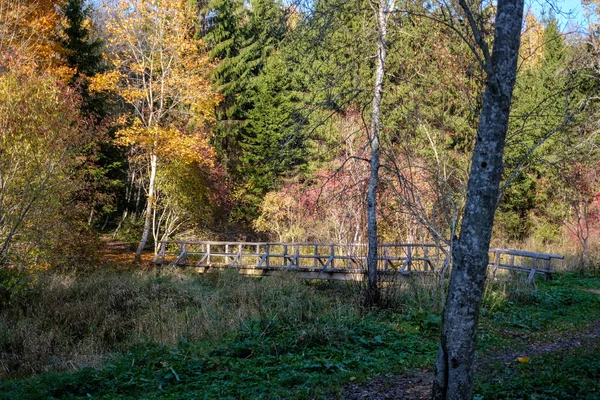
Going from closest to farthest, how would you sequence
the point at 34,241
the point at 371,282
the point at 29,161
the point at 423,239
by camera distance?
the point at 371,282, the point at 29,161, the point at 34,241, the point at 423,239

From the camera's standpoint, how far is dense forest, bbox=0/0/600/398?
5512mm

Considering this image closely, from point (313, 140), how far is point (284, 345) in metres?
5.41

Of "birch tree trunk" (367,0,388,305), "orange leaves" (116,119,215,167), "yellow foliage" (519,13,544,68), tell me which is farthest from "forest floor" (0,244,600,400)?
"orange leaves" (116,119,215,167)

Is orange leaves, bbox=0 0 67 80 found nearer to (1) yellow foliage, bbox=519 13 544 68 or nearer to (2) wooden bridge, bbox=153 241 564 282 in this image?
(2) wooden bridge, bbox=153 241 564 282

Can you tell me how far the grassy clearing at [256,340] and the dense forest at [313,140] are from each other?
0.18 m

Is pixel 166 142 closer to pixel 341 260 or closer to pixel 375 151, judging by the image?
pixel 341 260

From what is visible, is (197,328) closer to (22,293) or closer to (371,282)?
(371,282)

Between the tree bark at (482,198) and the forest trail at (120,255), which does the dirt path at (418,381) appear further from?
the forest trail at (120,255)

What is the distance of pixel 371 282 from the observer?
8875 mm

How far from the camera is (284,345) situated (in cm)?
645

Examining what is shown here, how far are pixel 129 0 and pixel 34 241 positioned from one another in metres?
12.0

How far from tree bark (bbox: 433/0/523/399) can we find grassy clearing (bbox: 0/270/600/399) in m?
1.19

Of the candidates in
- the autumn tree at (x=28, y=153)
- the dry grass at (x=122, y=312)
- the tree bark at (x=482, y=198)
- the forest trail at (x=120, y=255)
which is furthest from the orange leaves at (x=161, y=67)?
the tree bark at (x=482, y=198)

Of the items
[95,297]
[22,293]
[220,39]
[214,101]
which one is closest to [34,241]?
[22,293]
